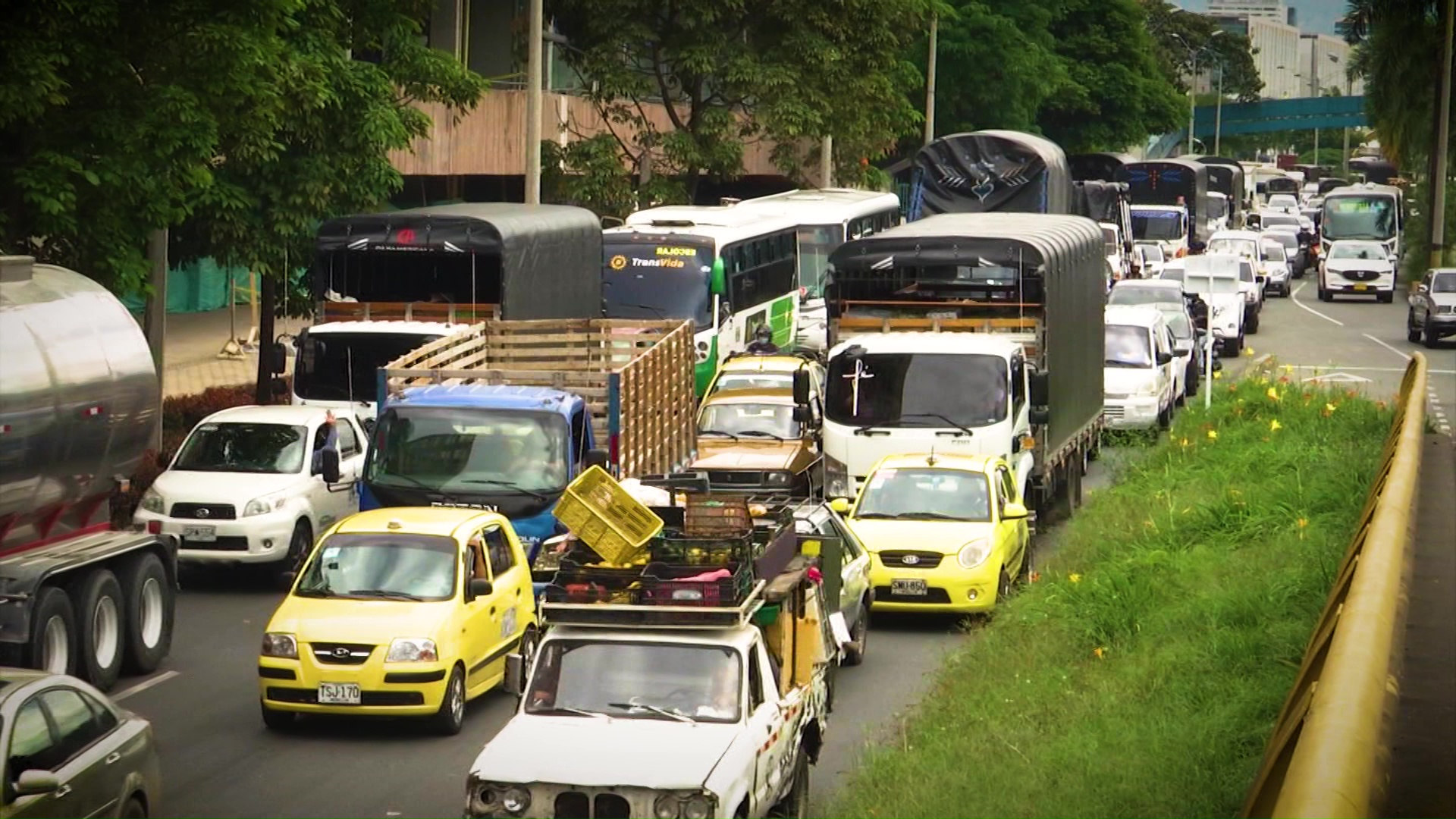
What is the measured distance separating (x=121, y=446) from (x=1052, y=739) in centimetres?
843

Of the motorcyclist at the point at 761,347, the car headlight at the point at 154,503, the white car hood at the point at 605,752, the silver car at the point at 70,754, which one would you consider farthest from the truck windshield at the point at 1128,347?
the silver car at the point at 70,754

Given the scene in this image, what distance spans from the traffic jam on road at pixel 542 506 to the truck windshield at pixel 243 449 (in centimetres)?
3

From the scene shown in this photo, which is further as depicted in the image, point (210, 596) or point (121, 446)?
point (210, 596)

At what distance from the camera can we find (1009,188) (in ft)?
152

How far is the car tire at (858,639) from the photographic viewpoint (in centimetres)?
1734

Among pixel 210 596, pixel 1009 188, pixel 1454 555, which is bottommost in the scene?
pixel 210 596

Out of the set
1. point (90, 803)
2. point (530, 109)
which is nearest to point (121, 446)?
point (90, 803)

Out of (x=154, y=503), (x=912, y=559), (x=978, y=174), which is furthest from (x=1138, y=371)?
(x=154, y=503)

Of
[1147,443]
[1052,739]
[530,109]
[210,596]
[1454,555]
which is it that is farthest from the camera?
[530,109]

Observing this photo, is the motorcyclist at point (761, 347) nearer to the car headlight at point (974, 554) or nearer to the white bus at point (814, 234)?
the white bus at point (814, 234)

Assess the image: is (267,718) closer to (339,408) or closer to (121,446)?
(121,446)

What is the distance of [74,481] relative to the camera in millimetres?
16625

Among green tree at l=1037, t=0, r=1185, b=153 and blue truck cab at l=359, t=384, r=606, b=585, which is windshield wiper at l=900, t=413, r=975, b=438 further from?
green tree at l=1037, t=0, r=1185, b=153

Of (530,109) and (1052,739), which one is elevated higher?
(530,109)
